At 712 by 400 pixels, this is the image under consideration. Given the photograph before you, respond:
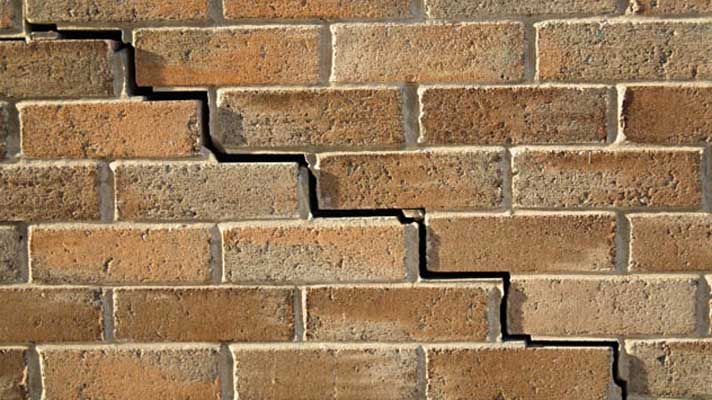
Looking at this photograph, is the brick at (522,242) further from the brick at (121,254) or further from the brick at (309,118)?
the brick at (121,254)

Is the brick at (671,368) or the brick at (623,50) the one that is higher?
the brick at (623,50)

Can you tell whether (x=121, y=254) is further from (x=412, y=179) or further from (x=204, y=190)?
(x=412, y=179)

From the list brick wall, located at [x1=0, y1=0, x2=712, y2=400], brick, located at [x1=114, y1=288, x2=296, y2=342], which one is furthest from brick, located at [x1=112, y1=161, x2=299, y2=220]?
brick, located at [x1=114, y1=288, x2=296, y2=342]

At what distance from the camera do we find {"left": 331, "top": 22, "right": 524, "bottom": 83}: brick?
113 centimetres

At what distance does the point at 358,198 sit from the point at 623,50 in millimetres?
456

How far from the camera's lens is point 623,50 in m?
1.12

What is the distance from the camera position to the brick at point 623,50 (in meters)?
1.12

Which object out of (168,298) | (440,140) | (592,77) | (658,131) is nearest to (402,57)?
(440,140)

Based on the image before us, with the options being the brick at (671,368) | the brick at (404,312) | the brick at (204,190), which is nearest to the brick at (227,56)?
the brick at (204,190)

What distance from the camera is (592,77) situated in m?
1.13

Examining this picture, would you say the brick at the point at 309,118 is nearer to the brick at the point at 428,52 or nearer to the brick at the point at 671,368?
the brick at the point at 428,52

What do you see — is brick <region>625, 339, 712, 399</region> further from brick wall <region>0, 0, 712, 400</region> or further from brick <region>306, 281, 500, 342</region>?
brick <region>306, 281, 500, 342</region>

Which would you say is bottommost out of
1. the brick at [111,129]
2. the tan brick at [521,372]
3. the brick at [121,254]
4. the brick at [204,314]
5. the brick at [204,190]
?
the tan brick at [521,372]

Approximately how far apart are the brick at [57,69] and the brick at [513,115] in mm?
495
